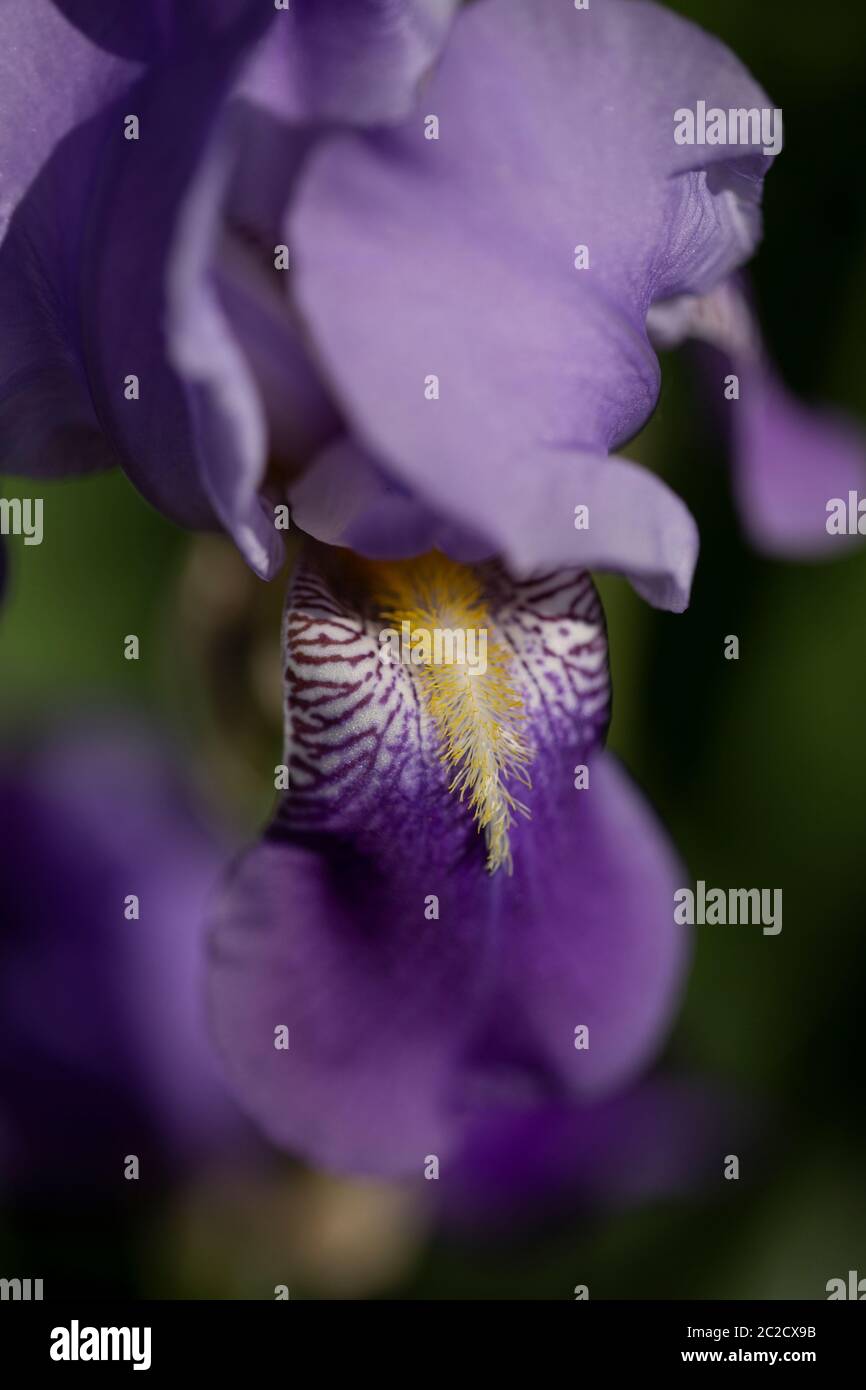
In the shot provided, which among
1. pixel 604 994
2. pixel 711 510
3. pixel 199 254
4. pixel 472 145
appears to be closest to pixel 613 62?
pixel 472 145

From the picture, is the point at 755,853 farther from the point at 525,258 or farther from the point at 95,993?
the point at 525,258

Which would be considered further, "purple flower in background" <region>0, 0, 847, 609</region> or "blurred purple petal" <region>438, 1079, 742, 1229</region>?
"blurred purple petal" <region>438, 1079, 742, 1229</region>

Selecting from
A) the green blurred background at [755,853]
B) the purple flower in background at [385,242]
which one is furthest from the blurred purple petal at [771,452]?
the purple flower in background at [385,242]

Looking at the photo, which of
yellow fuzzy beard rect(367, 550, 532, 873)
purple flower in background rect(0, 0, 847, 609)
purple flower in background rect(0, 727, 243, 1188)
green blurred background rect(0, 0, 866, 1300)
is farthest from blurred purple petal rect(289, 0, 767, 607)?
purple flower in background rect(0, 727, 243, 1188)

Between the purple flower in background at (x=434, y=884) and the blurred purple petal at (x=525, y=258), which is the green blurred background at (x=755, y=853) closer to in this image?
the purple flower in background at (x=434, y=884)

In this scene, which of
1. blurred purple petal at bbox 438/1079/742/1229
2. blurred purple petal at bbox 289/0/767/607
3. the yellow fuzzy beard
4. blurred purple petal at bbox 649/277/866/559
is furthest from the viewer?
blurred purple petal at bbox 438/1079/742/1229

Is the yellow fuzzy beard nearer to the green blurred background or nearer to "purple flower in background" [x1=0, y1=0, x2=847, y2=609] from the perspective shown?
"purple flower in background" [x1=0, y1=0, x2=847, y2=609]

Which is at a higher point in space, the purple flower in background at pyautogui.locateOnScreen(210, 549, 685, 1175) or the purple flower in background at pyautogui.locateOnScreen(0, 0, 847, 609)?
the purple flower in background at pyautogui.locateOnScreen(0, 0, 847, 609)

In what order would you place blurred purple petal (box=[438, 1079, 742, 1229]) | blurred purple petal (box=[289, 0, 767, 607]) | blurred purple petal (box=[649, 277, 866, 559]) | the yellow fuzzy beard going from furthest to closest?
blurred purple petal (box=[438, 1079, 742, 1229]) → blurred purple petal (box=[649, 277, 866, 559]) → the yellow fuzzy beard → blurred purple petal (box=[289, 0, 767, 607])
